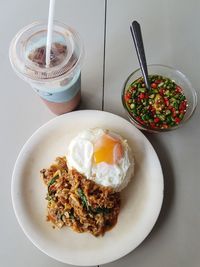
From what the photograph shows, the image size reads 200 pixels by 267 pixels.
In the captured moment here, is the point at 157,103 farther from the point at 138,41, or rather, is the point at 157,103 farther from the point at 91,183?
the point at 91,183

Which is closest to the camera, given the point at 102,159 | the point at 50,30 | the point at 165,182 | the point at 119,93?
the point at 50,30

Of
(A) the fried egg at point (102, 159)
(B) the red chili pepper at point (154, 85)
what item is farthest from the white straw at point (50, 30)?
(B) the red chili pepper at point (154, 85)

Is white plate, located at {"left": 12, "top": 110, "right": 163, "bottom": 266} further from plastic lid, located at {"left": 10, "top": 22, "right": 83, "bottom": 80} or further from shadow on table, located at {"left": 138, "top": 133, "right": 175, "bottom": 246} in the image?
plastic lid, located at {"left": 10, "top": 22, "right": 83, "bottom": 80}

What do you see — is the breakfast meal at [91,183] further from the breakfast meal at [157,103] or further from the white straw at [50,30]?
the white straw at [50,30]

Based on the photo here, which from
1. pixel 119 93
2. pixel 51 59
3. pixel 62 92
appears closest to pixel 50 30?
pixel 51 59

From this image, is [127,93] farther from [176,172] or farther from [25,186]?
[25,186]

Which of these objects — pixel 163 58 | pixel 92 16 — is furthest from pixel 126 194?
pixel 92 16
